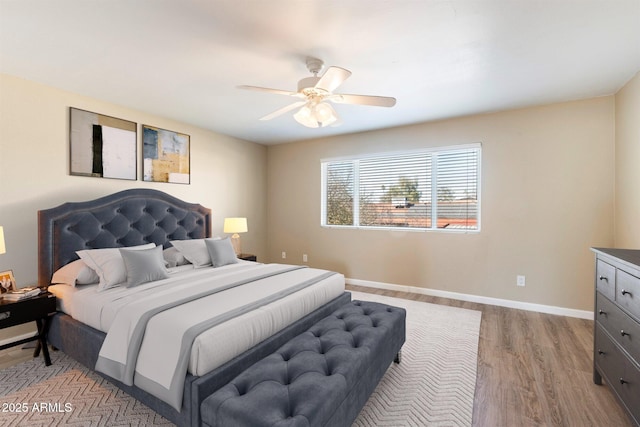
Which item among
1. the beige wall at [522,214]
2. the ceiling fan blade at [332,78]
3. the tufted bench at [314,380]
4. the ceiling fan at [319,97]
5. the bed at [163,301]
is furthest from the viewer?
the beige wall at [522,214]

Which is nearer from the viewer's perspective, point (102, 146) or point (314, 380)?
point (314, 380)

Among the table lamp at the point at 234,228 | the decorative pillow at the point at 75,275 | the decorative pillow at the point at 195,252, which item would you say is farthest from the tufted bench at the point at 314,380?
the table lamp at the point at 234,228

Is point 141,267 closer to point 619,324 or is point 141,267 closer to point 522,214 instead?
point 619,324

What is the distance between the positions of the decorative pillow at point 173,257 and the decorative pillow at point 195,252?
0.05 m

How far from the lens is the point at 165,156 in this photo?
391 cm

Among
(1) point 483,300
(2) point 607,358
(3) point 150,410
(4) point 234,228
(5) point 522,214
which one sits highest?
(5) point 522,214

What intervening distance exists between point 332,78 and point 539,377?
267 cm

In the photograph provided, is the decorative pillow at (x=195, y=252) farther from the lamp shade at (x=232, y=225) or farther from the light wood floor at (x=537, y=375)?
the light wood floor at (x=537, y=375)

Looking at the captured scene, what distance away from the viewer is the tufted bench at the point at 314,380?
1.22m

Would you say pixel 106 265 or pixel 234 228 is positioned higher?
pixel 234 228

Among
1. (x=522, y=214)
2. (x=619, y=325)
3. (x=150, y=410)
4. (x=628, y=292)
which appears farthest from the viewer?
(x=522, y=214)

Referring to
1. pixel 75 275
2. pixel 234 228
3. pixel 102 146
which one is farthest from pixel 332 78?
pixel 234 228

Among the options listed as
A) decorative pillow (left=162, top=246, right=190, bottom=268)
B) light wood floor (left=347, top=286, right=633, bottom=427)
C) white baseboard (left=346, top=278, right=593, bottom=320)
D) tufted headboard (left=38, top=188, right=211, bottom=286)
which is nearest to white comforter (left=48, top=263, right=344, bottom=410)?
tufted headboard (left=38, top=188, right=211, bottom=286)

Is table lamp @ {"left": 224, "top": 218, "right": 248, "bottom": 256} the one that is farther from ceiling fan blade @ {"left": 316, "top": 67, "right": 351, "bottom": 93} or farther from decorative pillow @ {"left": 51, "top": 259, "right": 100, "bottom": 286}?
ceiling fan blade @ {"left": 316, "top": 67, "right": 351, "bottom": 93}
